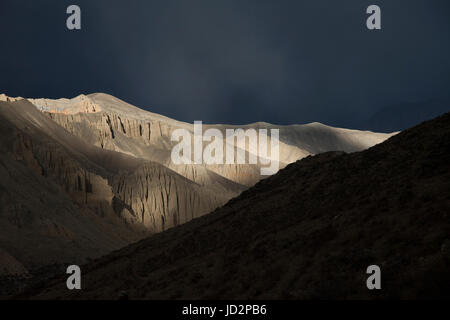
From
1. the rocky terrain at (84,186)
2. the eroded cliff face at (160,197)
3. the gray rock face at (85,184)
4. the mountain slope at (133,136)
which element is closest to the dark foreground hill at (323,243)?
the rocky terrain at (84,186)

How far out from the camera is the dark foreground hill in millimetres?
A: 9234

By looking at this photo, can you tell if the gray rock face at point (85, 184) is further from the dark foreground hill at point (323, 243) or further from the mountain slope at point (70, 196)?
the dark foreground hill at point (323, 243)

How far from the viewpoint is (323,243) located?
1156 centimetres

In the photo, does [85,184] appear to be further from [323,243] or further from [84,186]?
[323,243]

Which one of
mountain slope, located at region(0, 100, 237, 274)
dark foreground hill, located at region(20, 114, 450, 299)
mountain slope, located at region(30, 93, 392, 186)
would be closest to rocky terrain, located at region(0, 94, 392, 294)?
mountain slope, located at region(0, 100, 237, 274)

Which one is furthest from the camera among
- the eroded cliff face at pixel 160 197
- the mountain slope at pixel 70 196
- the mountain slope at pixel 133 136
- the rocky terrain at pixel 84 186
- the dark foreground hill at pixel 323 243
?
the mountain slope at pixel 133 136

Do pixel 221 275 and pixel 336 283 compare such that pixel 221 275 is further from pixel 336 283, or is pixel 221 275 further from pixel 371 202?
→ pixel 371 202

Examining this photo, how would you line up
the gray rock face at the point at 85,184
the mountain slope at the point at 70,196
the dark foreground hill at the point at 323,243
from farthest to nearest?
the gray rock face at the point at 85,184, the mountain slope at the point at 70,196, the dark foreground hill at the point at 323,243

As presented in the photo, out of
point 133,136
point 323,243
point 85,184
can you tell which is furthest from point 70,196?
point 133,136

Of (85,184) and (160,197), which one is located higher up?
(85,184)

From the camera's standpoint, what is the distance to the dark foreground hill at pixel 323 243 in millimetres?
9234

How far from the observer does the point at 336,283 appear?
9273 millimetres

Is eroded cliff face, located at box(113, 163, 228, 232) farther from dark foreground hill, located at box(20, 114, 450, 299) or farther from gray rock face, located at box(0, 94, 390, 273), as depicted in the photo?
dark foreground hill, located at box(20, 114, 450, 299)
